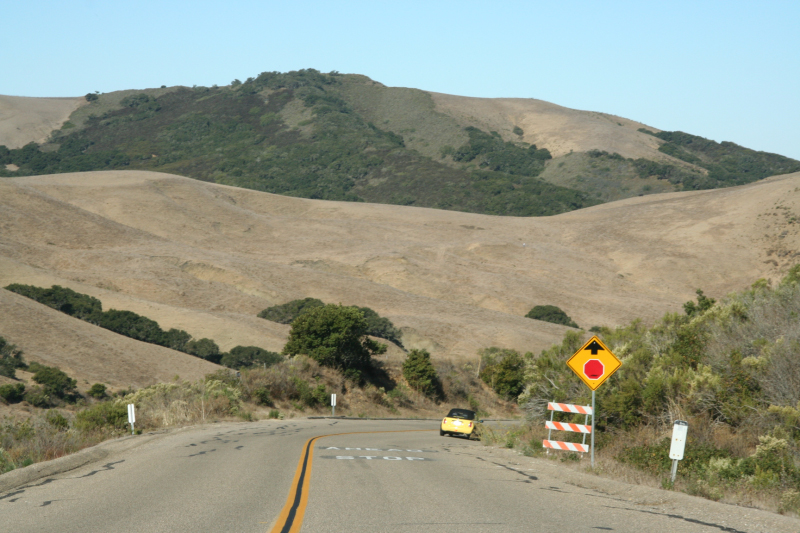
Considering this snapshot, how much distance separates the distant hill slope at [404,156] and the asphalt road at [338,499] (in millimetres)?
118758

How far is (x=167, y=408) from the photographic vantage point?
2498 cm

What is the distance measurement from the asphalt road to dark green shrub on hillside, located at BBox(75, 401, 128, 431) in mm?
4399

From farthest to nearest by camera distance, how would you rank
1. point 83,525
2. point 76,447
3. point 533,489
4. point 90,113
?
point 90,113 < point 76,447 < point 533,489 < point 83,525

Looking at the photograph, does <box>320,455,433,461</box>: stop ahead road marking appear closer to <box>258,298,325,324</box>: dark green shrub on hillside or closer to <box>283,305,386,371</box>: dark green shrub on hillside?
<box>283,305,386,371</box>: dark green shrub on hillside

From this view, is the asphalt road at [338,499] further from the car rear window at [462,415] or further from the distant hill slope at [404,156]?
the distant hill slope at [404,156]

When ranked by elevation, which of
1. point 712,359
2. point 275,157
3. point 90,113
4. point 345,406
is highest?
point 90,113

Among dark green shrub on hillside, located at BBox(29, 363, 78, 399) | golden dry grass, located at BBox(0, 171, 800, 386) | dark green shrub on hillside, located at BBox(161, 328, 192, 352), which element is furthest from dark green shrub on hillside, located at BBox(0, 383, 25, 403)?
dark green shrub on hillside, located at BBox(161, 328, 192, 352)

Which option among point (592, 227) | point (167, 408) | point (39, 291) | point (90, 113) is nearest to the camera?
point (167, 408)

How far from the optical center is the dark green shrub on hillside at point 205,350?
4222cm

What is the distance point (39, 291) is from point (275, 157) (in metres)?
124

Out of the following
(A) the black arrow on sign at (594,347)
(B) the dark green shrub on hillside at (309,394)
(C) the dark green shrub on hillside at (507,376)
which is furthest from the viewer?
(C) the dark green shrub on hillside at (507,376)

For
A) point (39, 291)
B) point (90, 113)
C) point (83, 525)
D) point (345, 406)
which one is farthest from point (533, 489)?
point (90, 113)

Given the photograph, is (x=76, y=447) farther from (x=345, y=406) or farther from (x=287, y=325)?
(x=287, y=325)

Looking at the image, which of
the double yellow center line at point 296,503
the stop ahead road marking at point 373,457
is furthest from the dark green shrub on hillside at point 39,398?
the double yellow center line at point 296,503
